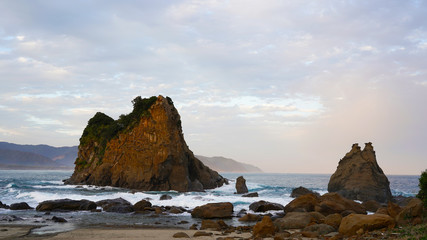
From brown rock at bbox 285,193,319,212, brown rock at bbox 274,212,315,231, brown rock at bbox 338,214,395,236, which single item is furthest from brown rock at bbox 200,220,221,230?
brown rock at bbox 285,193,319,212

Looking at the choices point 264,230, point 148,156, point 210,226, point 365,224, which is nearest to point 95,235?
point 210,226

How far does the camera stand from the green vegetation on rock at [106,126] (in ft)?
205

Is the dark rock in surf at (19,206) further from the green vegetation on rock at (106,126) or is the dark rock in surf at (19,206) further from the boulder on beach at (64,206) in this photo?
the green vegetation on rock at (106,126)

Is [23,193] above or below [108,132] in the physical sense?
below

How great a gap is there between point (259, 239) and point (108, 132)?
184 feet

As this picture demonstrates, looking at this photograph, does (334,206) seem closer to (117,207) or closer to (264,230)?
(264,230)

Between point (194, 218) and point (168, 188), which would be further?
point (168, 188)

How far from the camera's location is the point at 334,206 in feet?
87.0

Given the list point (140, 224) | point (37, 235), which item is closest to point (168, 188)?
point (140, 224)

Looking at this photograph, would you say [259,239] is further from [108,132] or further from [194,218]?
[108,132]

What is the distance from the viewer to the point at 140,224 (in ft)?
76.0

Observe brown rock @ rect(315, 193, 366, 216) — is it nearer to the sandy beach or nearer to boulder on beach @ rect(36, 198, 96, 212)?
the sandy beach

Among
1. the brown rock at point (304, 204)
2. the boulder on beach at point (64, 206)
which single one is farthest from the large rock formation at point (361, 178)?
the boulder on beach at point (64, 206)

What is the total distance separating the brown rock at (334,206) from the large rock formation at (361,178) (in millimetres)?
16260
